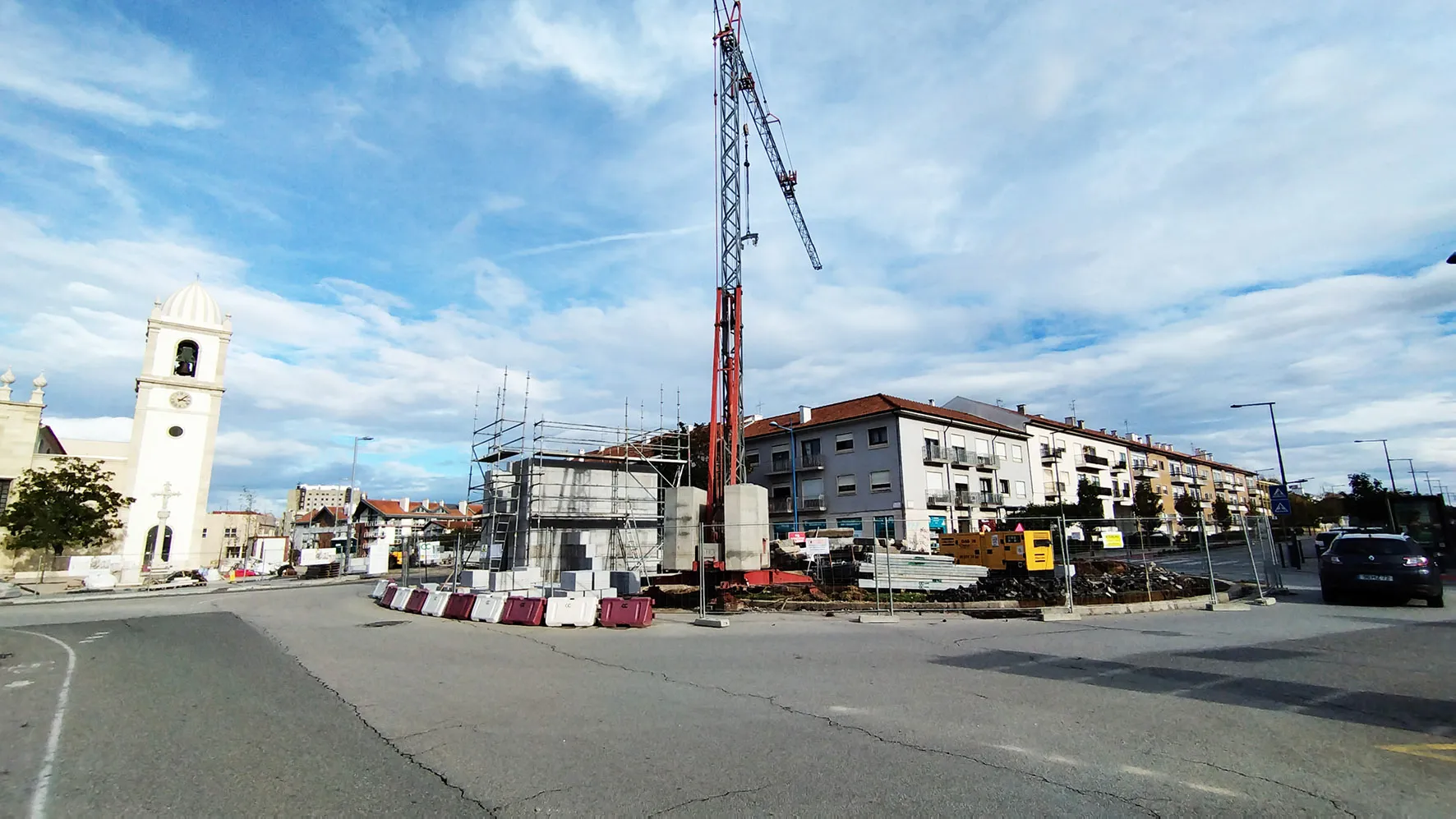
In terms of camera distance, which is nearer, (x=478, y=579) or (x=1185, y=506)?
(x=478, y=579)

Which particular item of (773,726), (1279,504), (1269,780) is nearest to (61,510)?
(773,726)

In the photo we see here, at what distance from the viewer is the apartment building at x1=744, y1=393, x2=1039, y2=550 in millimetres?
42281

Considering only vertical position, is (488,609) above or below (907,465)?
below

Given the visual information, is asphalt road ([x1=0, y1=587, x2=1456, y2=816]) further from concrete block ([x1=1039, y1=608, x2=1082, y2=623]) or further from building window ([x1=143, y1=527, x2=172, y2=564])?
building window ([x1=143, y1=527, x2=172, y2=564])

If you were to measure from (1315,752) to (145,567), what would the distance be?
4983 cm

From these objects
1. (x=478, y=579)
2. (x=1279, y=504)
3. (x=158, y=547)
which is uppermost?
(x=1279, y=504)

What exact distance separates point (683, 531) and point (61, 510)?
108ft

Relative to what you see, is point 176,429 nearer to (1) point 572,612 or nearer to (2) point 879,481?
(1) point 572,612

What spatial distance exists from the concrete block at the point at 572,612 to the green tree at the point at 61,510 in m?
33.9

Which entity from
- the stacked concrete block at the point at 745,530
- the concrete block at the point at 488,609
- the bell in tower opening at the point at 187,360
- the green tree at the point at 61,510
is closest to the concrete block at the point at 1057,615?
the stacked concrete block at the point at 745,530

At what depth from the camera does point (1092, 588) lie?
691 inches

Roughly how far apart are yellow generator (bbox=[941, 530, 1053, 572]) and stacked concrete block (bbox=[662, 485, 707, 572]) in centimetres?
865

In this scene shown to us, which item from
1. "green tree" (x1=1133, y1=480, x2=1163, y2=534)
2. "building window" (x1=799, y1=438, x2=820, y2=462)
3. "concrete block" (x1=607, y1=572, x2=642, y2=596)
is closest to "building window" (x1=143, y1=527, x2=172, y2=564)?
"concrete block" (x1=607, y1=572, x2=642, y2=596)

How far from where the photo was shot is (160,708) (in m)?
7.38
